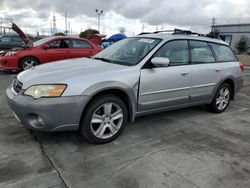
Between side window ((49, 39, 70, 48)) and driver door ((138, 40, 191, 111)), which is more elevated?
side window ((49, 39, 70, 48))

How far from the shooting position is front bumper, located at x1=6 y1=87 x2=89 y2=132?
2994mm

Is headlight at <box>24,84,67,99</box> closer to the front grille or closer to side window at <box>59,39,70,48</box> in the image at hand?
the front grille

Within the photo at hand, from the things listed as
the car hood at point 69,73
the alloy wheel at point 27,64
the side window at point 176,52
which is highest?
the side window at point 176,52

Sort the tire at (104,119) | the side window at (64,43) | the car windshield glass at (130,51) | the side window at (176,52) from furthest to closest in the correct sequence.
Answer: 1. the side window at (64,43)
2. the side window at (176,52)
3. the car windshield glass at (130,51)
4. the tire at (104,119)

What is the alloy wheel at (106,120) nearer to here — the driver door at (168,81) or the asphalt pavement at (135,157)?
the asphalt pavement at (135,157)

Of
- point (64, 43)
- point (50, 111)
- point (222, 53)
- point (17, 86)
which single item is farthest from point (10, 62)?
point (222, 53)

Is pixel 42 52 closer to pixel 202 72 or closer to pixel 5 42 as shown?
pixel 202 72

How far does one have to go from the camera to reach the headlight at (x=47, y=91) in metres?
3.03

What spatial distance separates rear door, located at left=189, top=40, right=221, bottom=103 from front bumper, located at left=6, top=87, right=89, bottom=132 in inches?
86.5

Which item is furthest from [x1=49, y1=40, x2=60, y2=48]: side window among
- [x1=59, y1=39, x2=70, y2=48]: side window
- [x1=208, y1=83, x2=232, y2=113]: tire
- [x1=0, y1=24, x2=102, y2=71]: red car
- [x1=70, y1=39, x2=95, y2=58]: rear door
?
[x1=208, y1=83, x2=232, y2=113]: tire

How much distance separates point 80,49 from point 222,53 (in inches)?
220

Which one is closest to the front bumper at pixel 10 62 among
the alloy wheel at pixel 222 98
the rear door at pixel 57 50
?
the rear door at pixel 57 50

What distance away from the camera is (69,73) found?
10.8ft

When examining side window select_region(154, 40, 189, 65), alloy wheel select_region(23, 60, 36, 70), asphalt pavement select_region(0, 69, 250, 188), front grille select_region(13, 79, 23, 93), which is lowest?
asphalt pavement select_region(0, 69, 250, 188)
